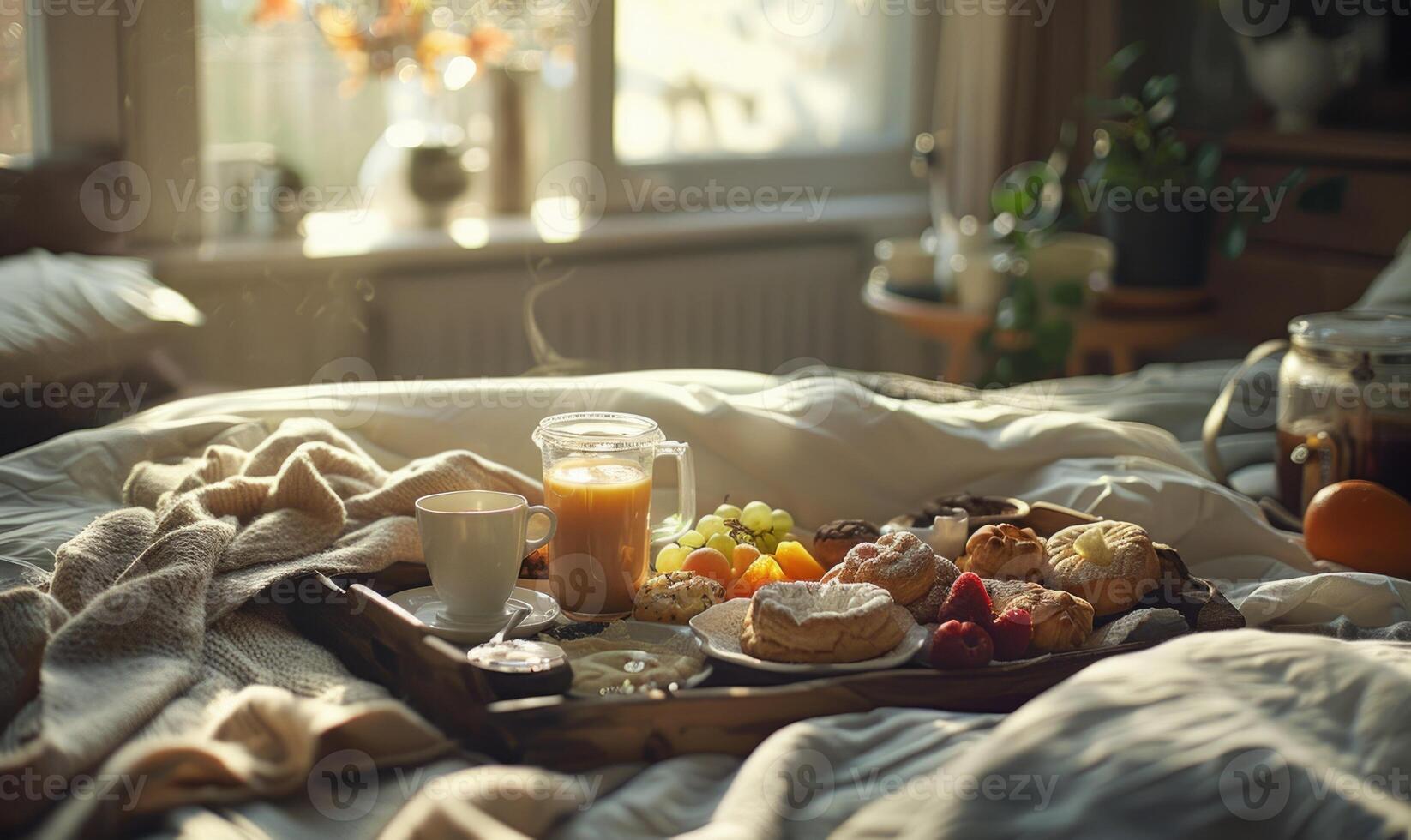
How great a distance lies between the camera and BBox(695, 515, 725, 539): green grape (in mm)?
1157

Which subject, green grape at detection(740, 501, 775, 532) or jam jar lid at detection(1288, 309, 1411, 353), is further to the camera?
jam jar lid at detection(1288, 309, 1411, 353)

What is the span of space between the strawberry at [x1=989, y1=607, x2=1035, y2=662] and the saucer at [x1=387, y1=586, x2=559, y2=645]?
1.05 ft

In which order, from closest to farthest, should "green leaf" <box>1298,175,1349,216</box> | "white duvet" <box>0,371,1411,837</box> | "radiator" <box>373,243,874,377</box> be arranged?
"white duvet" <box>0,371,1411,837</box> < "green leaf" <box>1298,175,1349,216</box> < "radiator" <box>373,243,874,377</box>

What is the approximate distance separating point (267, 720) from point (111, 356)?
3.47ft

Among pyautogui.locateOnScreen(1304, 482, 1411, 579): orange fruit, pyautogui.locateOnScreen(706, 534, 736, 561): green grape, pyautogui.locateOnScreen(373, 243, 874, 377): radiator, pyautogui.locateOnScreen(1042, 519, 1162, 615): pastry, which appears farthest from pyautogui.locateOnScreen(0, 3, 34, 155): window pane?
pyautogui.locateOnScreen(1304, 482, 1411, 579): orange fruit

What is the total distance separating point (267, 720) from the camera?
0.83m

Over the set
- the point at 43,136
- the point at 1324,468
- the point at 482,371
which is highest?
the point at 43,136

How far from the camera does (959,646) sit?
916mm

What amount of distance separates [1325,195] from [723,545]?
1943 millimetres

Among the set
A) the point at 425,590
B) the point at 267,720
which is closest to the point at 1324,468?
the point at 425,590

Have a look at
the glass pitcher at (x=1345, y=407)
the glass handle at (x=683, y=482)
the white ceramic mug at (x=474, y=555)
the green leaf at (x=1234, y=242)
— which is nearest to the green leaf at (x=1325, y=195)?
the green leaf at (x=1234, y=242)

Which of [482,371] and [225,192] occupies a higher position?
[225,192]

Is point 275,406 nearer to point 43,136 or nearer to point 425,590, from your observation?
point 425,590

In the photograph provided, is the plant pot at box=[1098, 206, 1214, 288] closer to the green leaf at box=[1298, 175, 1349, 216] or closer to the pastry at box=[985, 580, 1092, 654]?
the green leaf at box=[1298, 175, 1349, 216]
